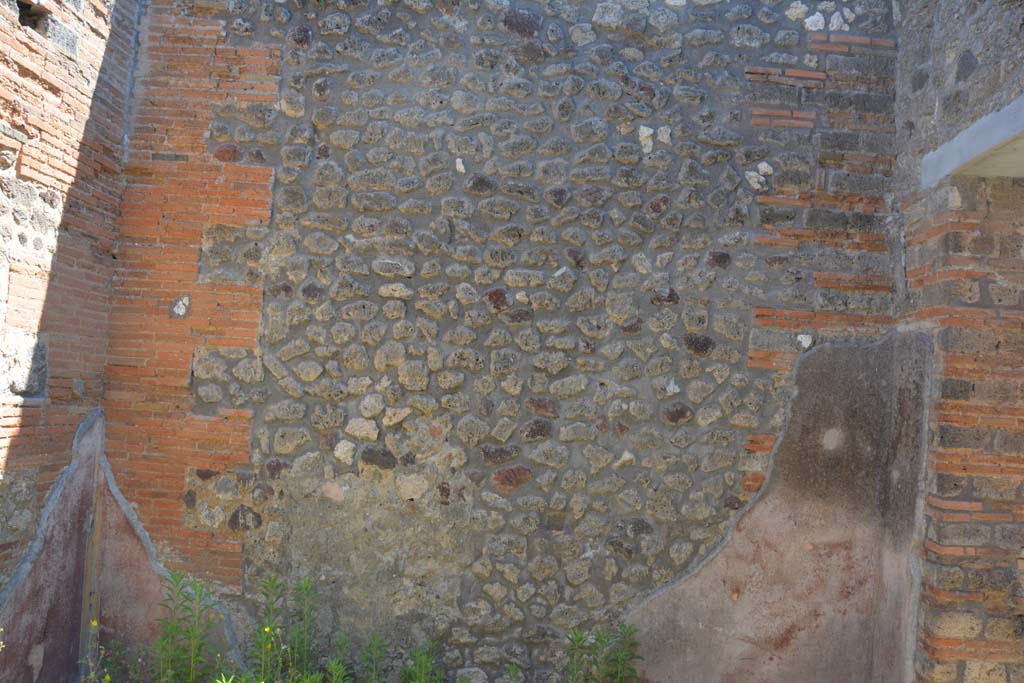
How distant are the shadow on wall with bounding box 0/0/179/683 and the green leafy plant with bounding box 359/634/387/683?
1.08 metres

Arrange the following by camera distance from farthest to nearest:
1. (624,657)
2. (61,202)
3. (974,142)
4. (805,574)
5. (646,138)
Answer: (646,138)
(805,574)
(624,657)
(61,202)
(974,142)

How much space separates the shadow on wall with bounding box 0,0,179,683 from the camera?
3.46 meters

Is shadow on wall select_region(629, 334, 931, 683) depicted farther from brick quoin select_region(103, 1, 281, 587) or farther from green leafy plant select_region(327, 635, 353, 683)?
brick quoin select_region(103, 1, 281, 587)

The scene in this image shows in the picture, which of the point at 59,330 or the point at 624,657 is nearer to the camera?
the point at 59,330

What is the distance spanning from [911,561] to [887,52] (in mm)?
2622

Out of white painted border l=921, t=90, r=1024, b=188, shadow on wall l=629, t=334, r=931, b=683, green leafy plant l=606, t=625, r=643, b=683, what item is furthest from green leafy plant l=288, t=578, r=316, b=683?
white painted border l=921, t=90, r=1024, b=188

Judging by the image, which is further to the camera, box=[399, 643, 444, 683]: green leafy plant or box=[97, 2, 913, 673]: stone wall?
box=[97, 2, 913, 673]: stone wall

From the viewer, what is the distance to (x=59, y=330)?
379 centimetres

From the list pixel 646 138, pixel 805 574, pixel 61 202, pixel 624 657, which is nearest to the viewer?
pixel 61 202

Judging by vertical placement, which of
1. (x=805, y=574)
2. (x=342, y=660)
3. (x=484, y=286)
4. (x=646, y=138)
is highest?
(x=646, y=138)

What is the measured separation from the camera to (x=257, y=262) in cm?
414

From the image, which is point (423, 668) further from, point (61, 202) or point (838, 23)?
point (838, 23)

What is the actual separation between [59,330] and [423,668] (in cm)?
236

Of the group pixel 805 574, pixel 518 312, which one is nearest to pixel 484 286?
pixel 518 312
